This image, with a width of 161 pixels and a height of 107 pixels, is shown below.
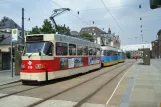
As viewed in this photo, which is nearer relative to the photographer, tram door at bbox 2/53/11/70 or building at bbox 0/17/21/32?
tram door at bbox 2/53/11/70

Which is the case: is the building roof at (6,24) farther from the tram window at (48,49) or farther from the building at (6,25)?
the tram window at (48,49)

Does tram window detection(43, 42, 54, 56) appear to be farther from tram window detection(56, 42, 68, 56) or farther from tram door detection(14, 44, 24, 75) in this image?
tram door detection(14, 44, 24, 75)

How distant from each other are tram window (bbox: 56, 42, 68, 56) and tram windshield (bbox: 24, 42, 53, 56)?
0.68 metres

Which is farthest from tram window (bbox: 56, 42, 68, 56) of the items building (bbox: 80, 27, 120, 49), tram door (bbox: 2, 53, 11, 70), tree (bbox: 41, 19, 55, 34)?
building (bbox: 80, 27, 120, 49)

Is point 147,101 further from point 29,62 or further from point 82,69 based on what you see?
point 82,69

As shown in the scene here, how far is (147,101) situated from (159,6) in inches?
196

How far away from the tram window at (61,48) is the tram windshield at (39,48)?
0.68 meters

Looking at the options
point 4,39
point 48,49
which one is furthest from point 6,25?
point 48,49

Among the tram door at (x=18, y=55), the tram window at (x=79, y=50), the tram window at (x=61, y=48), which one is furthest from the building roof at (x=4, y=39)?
the tram window at (x=61, y=48)

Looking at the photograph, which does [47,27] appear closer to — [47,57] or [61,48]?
[61,48]

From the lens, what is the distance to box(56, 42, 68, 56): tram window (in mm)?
14016

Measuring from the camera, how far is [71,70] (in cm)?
1605

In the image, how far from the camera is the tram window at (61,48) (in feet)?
46.0

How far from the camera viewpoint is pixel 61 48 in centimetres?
1451
